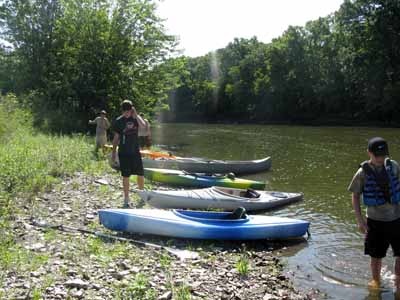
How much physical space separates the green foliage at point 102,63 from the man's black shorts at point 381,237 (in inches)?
812

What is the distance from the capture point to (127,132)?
864cm

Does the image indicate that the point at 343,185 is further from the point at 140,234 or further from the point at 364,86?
the point at 364,86

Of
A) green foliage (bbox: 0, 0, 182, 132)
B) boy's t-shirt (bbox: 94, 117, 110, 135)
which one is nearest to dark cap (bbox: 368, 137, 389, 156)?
boy's t-shirt (bbox: 94, 117, 110, 135)

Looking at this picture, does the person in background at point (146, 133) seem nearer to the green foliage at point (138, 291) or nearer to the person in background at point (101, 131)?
the person in background at point (101, 131)

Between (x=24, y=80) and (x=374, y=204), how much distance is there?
92.7 ft

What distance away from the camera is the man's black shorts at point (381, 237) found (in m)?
5.12

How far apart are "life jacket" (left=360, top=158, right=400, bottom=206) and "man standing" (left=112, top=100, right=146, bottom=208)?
4.93 metres

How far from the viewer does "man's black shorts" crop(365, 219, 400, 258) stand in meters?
5.12

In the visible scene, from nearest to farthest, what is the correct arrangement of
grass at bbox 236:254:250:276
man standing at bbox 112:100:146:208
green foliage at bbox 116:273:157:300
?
green foliage at bbox 116:273:157:300
grass at bbox 236:254:250:276
man standing at bbox 112:100:146:208

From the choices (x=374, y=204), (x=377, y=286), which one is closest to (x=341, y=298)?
→ (x=377, y=286)

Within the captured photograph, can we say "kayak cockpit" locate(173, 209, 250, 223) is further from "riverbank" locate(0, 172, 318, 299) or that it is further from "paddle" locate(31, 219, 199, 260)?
"paddle" locate(31, 219, 199, 260)

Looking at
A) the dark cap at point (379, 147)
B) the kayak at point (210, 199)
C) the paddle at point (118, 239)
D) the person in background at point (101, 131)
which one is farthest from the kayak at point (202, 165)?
the dark cap at point (379, 147)

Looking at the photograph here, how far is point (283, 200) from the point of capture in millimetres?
11250

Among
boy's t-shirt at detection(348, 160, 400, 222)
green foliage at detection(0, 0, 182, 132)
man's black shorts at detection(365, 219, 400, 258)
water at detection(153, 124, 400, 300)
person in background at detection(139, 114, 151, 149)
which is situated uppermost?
green foliage at detection(0, 0, 182, 132)
